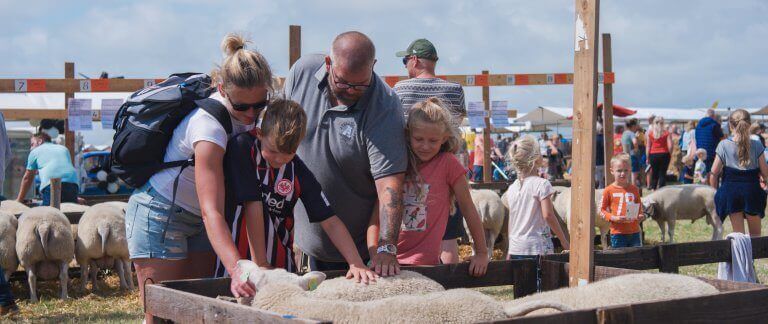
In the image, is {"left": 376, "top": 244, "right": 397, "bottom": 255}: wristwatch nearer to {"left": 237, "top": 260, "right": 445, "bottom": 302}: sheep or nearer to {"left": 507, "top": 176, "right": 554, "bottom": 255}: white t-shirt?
{"left": 237, "top": 260, "right": 445, "bottom": 302}: sheep

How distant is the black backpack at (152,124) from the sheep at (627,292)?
4.73ft

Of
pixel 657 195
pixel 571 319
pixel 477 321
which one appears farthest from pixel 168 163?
pixel 657 195

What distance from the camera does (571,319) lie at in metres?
2.50

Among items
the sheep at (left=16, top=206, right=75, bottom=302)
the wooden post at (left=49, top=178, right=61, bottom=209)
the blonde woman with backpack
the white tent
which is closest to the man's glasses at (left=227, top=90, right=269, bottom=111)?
the blonde woman with backpack

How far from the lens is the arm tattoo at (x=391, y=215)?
11.5ft

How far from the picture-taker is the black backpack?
332 centimetres

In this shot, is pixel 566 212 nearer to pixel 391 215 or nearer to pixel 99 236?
pixel 99 236

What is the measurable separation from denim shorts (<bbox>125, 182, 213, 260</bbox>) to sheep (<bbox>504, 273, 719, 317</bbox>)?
1.36m

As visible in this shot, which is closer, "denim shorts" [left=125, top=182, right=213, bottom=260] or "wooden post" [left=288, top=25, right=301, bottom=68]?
"denim shorts" [left=125, top=182, right=213, bottom=260]

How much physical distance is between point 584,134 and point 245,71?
4.49 feet

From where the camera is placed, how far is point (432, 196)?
4059 millimetres

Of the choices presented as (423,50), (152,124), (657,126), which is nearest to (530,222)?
(423,50)

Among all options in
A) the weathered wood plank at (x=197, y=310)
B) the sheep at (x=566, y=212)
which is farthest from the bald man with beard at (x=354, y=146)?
the sheep at (x=566, y=212)

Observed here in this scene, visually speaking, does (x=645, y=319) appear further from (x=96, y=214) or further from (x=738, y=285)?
(x=96, y=214)
